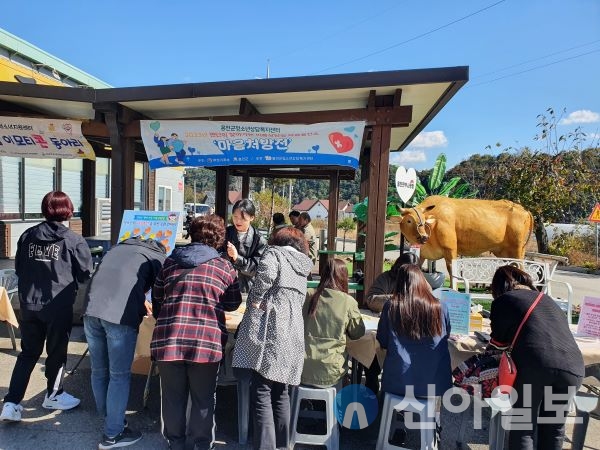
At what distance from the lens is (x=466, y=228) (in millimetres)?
5906

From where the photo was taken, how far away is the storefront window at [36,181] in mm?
9359

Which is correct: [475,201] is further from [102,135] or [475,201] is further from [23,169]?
[23,169]

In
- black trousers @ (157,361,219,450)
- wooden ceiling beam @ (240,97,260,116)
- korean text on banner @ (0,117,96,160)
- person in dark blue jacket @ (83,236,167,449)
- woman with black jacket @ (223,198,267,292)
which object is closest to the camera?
black trousers @ (157,361,219,450)

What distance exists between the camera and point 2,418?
9.68 ft

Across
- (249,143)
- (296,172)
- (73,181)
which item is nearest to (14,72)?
(73,181)

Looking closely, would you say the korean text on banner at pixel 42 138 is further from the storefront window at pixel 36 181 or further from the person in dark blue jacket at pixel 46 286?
the storefront window at pixel 36 181

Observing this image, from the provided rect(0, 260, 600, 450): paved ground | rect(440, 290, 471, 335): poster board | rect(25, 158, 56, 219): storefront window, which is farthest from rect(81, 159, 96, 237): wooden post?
rect(440, 290, 471, 335): poster board

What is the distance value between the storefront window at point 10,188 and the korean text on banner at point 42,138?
12.5ft

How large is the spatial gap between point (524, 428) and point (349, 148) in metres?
3.26

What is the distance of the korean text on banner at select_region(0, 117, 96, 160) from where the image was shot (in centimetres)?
552

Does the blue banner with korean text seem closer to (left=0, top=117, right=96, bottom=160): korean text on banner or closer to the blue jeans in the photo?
(left=0, top=117, right=96, bottom=160): korean text on banner

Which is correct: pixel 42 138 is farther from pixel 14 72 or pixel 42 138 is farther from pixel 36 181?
pixel 36 181

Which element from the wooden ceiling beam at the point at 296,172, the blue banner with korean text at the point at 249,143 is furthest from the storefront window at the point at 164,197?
the blue banner with korean text at the point at 249,143

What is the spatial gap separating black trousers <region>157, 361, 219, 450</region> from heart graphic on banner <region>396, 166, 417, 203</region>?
12.0 feet
